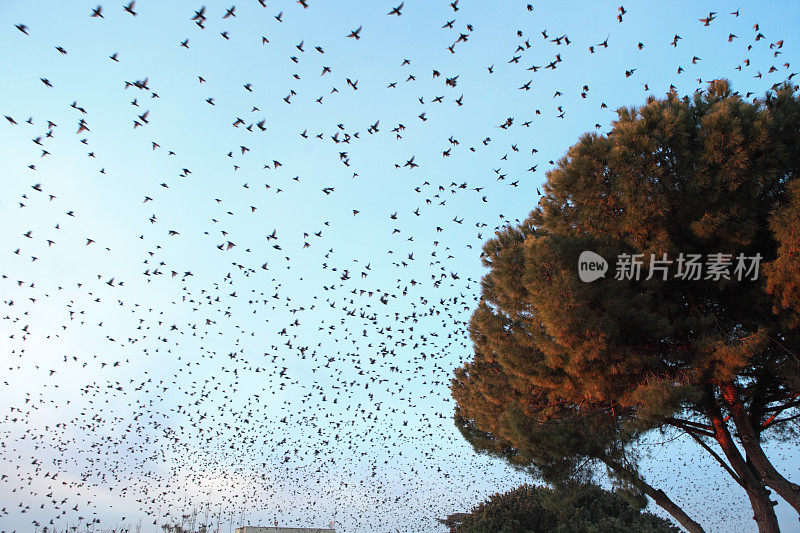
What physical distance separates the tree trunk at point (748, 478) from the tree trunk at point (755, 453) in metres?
0.22

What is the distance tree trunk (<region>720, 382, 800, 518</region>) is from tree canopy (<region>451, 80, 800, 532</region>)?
3 centimetres

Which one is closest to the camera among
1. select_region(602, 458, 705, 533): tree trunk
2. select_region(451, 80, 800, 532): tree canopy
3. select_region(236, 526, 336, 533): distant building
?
select_region(451, 80, 800, 532): tree canopy

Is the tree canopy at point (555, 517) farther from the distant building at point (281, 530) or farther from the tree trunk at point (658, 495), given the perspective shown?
the distant building at point (281, 530)

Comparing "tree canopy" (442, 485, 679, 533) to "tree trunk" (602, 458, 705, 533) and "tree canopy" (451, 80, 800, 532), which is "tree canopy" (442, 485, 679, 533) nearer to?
"tree trunk" (602, 458, 705, 533)

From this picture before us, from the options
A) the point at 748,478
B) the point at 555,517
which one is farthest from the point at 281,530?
the point at 748,478

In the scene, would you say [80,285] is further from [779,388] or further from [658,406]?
[779,388]

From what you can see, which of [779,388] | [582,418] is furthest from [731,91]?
[582,418]

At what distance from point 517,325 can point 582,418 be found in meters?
2.66

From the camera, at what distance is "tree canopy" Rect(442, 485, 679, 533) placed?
70.3 feet

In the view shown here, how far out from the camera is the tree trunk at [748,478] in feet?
33.8

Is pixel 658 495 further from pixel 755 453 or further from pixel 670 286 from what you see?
pixel 670 286

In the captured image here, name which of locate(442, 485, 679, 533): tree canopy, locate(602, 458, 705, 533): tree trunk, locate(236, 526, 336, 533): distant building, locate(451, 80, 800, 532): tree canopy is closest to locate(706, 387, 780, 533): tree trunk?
locate(451, 80, 800, 532): tree canopy

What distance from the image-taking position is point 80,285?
18.8 metres

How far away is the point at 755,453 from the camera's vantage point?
10375 millimetres
